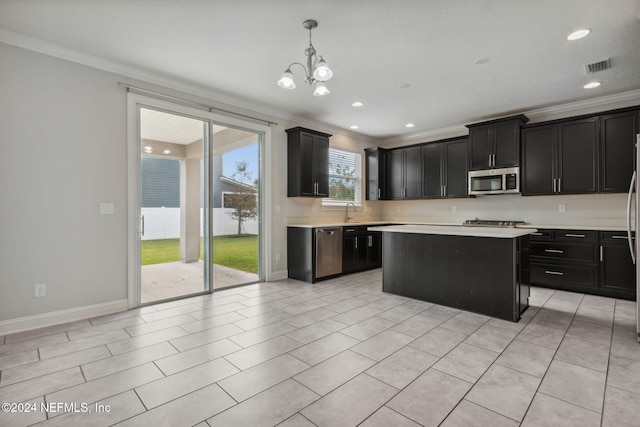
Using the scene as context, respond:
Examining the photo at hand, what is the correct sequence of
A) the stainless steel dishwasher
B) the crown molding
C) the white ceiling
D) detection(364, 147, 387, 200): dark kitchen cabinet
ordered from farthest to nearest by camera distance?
detection(364, 147, 387, 200): dark kitchen cabinet, the stainless steel dishwasher, the crown molding, the white ceiling

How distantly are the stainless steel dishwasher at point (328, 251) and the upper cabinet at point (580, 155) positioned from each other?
315 centimetres

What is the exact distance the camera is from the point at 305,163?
5.15m

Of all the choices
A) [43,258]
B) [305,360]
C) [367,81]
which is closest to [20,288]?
[43,258]

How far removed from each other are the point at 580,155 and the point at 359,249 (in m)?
3.65

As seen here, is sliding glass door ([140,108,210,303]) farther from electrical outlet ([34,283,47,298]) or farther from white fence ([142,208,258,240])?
electrical outlet ([34,283,47,298])

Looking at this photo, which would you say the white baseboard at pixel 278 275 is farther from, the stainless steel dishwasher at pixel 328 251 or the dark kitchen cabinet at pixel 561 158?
the dark kitchen cabinet at pixel 561 158

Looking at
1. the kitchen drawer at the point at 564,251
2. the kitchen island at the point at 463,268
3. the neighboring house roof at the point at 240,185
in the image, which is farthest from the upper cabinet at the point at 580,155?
the neighboring house roof at the point at 240,185

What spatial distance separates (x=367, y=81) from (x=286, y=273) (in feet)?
10.7

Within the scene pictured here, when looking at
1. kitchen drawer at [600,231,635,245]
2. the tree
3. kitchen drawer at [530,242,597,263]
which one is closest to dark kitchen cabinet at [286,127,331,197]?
the tree

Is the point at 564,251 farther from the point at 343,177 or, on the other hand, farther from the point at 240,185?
the point at 240,185

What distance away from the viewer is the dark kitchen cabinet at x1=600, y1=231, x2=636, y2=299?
3.84m

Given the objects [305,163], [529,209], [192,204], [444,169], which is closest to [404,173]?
[444,169]

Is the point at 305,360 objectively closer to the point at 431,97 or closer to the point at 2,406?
the point at 2,406

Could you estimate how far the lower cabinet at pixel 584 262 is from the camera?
153 inches
